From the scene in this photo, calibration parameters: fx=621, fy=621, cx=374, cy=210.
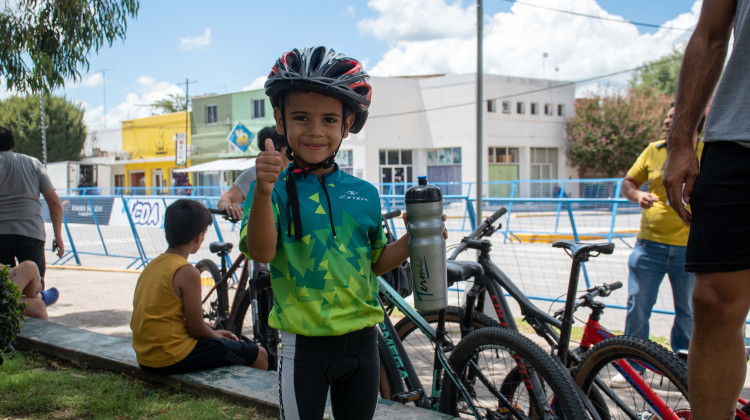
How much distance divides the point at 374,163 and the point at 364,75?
112 ft

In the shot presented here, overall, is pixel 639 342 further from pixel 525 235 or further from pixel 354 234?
pixel 525 235

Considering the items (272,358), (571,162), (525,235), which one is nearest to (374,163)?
(571,162)

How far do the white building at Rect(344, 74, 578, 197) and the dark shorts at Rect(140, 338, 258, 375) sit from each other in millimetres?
31497

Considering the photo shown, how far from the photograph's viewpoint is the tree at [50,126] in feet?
163

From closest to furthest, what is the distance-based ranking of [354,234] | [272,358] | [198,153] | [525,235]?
[354,234]
[272,358]
[525,235]
[198,153]

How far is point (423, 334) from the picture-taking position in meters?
3.59

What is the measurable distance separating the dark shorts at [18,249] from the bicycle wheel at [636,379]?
504 centimetres

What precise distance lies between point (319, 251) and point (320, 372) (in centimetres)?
41

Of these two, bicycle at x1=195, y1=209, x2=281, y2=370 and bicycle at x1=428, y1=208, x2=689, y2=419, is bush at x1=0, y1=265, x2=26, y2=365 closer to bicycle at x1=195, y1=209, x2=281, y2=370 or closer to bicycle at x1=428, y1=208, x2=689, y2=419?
bicycle at x1=195, y1=209, x2=281, y2=370

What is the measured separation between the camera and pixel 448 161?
36.8 metres

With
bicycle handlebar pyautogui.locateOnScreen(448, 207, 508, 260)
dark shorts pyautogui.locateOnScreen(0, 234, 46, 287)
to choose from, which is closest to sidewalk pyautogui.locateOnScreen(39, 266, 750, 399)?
dark shorts pyautogui.locateOnScreen(0, 234, 46, 287)

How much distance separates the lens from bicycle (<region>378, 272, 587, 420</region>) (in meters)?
→ 2.71

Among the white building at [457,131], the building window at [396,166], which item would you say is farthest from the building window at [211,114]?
the building window at [396,166]

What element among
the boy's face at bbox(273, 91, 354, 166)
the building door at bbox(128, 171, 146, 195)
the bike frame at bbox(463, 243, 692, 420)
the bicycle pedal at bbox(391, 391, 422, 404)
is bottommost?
the bicycle pedal at bbox(391, 391, 422, 404)
